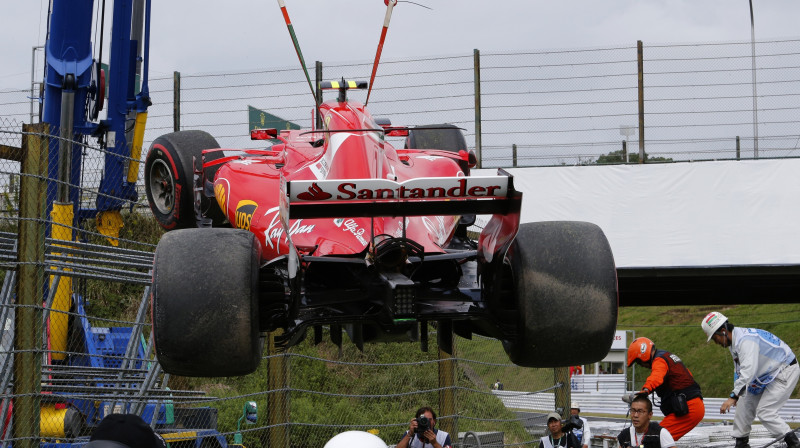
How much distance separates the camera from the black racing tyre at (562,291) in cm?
466

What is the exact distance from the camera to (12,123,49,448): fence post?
4973mm

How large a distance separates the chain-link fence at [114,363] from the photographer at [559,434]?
2.13 ft

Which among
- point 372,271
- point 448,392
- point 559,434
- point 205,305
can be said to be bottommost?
point 559,434

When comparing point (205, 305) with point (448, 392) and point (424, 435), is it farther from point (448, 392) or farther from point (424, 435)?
point (448, 392)

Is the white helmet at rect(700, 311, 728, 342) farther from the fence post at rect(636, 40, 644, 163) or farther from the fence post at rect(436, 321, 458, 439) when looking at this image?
the fence post at rect(636, 40, 644, 163)

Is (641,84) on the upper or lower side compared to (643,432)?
upper

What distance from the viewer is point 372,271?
15.9 feet

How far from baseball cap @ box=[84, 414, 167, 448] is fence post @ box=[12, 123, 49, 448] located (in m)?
2.64

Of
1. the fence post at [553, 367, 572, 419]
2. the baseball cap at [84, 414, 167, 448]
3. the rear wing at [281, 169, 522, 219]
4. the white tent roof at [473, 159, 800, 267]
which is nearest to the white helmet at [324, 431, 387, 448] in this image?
the rear wing at [281, 169, 522, 219]

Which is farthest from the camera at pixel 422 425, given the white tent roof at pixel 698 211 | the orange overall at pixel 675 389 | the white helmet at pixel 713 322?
the white tent roof at pixel 698 211

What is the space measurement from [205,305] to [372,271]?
0.86 metres

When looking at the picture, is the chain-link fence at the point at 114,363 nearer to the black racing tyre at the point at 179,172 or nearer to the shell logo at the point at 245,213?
the black racing tyre at the point at 179,172

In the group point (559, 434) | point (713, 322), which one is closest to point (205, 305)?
point (559, 434)

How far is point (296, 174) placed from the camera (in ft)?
18.1
